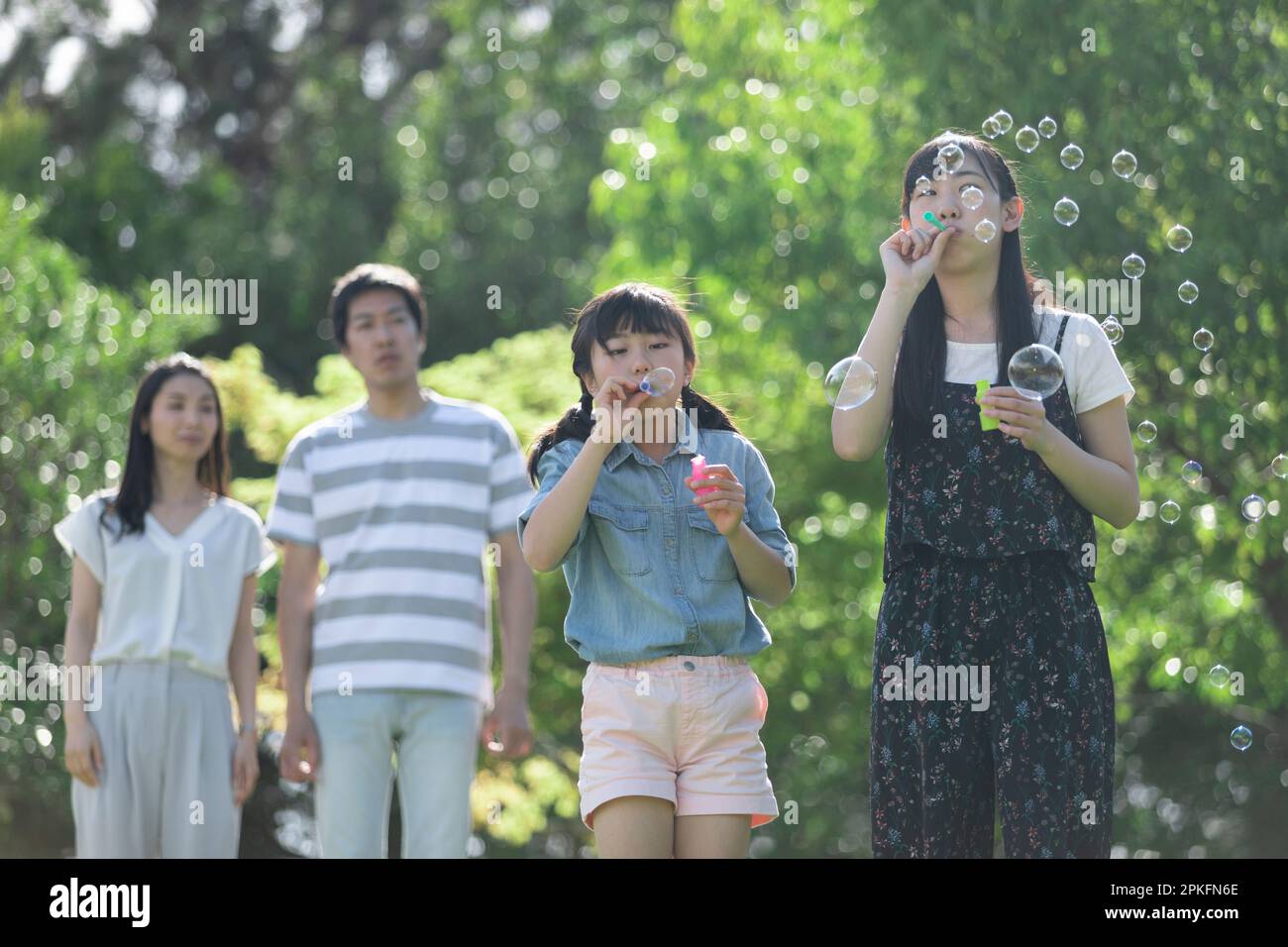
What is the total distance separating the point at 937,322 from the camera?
146 inches

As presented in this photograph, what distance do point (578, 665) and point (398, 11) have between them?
41.4 feet

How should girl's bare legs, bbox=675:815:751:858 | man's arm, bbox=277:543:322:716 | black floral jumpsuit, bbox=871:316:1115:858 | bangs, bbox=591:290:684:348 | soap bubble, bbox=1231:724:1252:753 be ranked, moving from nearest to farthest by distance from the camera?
1. black floral jumpsuit, bbox=871:316:1115:858
2. girl's bare legs, bbox=675:815:751:858
3. bangs, bbox=591:290:684:348
4. soap bubble, bbox=1231:724:1252:753
5. man's arm, bbox=277:543:322:716

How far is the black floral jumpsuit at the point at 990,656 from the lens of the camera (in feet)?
11.0

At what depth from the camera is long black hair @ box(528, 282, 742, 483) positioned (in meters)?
3.72

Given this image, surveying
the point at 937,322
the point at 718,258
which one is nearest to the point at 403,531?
the point at 937,322

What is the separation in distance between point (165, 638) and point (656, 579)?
194cm

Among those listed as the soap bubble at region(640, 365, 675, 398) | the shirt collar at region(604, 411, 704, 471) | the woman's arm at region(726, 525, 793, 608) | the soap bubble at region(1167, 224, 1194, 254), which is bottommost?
the woman's arm at region(726, 525, 793, 608)

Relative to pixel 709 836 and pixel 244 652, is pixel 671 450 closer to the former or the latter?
pixel 709 836

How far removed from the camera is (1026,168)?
7918 mm

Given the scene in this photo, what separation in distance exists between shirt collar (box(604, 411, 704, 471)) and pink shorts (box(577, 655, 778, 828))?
17.9 inches

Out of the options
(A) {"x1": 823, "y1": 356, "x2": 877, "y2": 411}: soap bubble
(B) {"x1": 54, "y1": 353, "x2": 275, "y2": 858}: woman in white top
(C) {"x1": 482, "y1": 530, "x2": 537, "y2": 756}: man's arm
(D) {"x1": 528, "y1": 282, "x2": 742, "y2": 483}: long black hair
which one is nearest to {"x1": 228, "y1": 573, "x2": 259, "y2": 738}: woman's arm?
(B) {"x1": 54, "y1": 353, "x2": 275, "y2": 858}: woman in white top

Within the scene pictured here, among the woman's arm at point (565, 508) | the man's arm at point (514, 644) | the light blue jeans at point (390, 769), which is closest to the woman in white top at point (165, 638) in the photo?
the light blue jeans at point (390, 769)

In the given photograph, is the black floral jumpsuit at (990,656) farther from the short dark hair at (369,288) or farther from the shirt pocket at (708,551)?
the short dark hair at (369,288)

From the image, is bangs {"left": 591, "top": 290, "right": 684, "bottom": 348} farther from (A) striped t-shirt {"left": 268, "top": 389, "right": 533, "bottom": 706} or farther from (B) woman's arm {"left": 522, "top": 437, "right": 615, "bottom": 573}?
(A) striped t-shirt {"left": 268, "top": 389, "right": 533, "bottom": 706}
